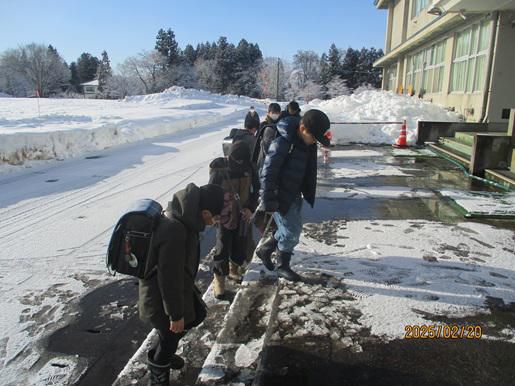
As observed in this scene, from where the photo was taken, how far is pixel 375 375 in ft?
7.97

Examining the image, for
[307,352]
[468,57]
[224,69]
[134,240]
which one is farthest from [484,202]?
[224,69]

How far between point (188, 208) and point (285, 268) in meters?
1.74

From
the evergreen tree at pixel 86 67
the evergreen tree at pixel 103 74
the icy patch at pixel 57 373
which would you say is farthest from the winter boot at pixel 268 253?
the evergreen tree at pixel 86 67

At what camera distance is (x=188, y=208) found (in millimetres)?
2291

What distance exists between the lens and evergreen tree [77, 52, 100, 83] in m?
97.2

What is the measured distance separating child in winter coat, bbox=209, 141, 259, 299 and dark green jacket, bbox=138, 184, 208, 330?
54.7 inches

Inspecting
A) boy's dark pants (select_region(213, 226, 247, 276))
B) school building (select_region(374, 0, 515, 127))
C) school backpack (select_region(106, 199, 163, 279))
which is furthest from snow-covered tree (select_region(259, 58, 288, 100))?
school backpack (select_region(106, 199, 163, 279))

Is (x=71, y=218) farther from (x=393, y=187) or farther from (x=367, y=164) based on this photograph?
(x=367, y=164)

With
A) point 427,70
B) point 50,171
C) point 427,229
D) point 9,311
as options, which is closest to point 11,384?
point 9,311

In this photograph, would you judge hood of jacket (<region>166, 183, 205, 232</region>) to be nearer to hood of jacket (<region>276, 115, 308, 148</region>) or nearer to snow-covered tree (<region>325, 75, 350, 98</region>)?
hood of jacket (<region>276, 115, 308, 148</region>)

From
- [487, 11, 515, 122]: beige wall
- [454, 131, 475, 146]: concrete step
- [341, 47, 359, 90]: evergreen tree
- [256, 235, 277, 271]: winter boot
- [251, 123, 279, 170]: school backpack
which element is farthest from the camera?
[341, 47, 359, 90]: evergreen tree

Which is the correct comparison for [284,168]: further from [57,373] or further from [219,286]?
[57,373]

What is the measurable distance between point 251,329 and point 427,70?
2047 cm

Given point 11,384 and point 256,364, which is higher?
point 256,364
